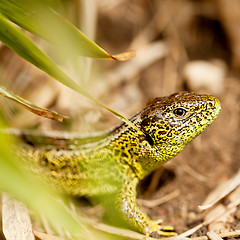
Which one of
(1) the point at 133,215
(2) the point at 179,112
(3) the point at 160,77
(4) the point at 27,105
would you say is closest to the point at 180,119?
(2) the point at 179,112

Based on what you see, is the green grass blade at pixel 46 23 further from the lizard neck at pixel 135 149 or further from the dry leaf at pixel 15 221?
the dry leaf at pixel 15 221

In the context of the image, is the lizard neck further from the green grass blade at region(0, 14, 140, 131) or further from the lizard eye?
the green grass blade at region(0, 14, 140, 131)

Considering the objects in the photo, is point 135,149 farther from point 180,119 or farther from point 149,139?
point 180,119

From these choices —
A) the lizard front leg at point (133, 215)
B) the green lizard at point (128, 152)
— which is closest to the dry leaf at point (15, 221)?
the green lizard at point (128, 152)

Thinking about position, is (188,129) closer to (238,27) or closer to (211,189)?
(211,189)

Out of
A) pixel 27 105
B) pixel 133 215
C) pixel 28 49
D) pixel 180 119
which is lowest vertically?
pixel 133 215

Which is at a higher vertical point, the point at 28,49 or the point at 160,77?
the point at 160,77

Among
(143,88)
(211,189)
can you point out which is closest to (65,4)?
(143,88)
